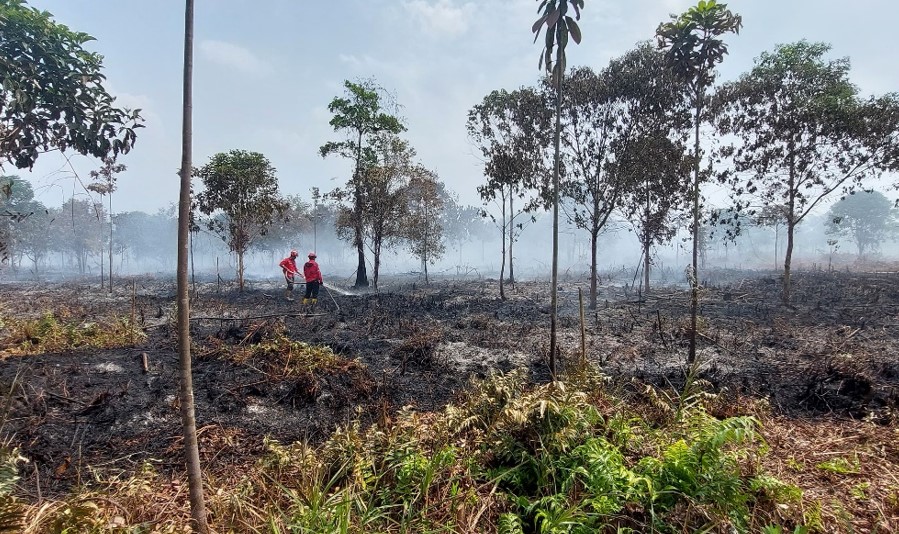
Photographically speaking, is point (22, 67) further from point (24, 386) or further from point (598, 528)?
point (598, 528)

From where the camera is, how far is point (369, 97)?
2214 centimetres

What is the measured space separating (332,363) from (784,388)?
8047 millimetres

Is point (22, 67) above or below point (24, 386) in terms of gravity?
above

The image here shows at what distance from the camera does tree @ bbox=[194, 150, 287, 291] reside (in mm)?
20109

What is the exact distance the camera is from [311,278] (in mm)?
15328

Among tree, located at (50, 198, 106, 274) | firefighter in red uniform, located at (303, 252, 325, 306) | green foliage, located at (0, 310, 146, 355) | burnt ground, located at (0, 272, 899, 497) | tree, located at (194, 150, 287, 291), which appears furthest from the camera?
tree, located at (50, 198, 106, 274)

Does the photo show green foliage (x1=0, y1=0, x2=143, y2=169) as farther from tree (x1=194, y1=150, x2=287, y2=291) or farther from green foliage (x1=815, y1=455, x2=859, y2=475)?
tree (x1=194, y1=150, x2=287, y2=291)

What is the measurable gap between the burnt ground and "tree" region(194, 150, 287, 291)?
6714mm

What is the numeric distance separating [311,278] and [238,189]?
28.3ft

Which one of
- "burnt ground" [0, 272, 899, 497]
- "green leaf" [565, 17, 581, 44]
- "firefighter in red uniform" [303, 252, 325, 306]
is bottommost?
"burnt ground" [0, 272, 899, 497]

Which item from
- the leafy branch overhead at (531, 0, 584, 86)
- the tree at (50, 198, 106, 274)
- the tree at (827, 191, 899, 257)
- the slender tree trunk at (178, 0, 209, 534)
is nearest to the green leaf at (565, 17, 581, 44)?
the leafy branch overhead at (531, 0, 584, 86)

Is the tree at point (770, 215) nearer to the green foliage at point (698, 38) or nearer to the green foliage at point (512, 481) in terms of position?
the green foliage at point (698, 38)

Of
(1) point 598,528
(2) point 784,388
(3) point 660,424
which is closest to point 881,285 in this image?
(2) point 784,388

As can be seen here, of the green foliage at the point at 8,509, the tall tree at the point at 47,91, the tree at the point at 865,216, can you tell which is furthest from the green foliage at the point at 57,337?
the tree at the point at 865,216
